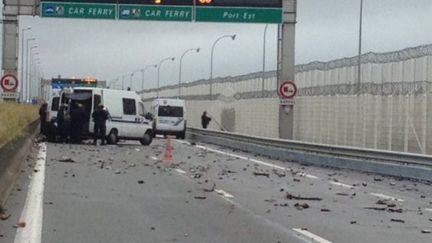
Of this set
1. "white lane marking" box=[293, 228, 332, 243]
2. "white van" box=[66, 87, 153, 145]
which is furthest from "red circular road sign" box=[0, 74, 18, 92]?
"white lane marking" box=[293, 228, 332, 243]

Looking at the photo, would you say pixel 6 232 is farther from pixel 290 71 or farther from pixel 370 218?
pixel 290 71

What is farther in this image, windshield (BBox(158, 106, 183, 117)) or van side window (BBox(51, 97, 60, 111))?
windshield (BBox(158, 106, 183, 117))

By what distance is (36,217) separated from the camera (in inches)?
490

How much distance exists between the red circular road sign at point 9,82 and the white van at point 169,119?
11757 mm

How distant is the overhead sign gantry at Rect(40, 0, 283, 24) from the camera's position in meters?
37.6

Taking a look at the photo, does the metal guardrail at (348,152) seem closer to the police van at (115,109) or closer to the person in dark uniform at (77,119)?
the police van at (115,109)

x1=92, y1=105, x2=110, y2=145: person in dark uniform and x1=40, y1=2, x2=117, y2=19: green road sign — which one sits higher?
x1=40, y1=2, x2=117, y2=19: green road sign

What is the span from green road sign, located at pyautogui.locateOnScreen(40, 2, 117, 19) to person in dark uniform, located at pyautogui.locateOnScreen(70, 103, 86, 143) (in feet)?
15.6

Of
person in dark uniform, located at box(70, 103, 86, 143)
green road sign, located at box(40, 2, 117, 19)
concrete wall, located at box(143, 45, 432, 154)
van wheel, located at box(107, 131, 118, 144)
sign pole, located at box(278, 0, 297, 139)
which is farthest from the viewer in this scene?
green road sign, located at box(40, 2, 117, 19)

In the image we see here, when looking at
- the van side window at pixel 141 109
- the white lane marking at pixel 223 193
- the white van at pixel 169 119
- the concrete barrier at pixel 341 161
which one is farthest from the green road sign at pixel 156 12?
the white lane marking at pixel 223 193

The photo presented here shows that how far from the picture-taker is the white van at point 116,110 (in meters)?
35.8

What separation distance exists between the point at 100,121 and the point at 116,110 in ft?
6.31

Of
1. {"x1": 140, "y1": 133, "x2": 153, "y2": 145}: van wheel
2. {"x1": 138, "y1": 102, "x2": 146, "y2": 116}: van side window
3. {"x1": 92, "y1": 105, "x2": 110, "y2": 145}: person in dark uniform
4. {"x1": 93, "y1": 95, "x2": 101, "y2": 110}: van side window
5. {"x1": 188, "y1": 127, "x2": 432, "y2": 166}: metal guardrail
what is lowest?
{"x1": 140, "y1": 133, "x2": 153, "y2": 145}: van wheel

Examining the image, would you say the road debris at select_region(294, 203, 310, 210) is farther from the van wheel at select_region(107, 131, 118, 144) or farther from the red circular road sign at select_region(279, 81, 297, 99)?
the van wheel at select_region(107, 131, 118, 144)
